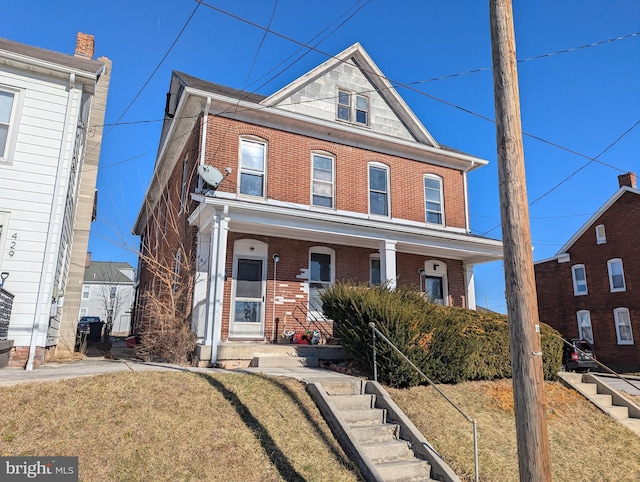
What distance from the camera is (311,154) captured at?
13125 millimetres

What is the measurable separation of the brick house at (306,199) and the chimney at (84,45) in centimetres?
309

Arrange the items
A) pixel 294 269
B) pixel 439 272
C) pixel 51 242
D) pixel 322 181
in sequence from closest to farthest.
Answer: pixel 51 242, pixel 294 269, pixel 322 181, pixel 439 272

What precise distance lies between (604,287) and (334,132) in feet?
58.5

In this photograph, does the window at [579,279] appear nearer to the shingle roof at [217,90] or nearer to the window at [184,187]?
the shingle roof at [217,90]

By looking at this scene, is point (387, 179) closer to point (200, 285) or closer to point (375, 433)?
point (200, 285)

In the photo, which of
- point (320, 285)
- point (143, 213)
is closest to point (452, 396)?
point (320, 285)

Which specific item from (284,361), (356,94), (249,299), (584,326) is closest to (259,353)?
(284,361)

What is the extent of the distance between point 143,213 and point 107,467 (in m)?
19.9

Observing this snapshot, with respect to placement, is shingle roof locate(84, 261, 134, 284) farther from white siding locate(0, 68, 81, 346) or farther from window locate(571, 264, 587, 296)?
window locate(571, 264, 587, 296)

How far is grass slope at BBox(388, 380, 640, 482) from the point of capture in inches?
222

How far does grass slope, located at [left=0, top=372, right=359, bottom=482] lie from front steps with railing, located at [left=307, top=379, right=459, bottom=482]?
0.17 metres

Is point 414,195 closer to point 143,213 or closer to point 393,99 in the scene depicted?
point 393,99

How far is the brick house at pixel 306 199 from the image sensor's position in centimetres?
1083

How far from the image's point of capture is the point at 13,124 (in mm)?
9008
